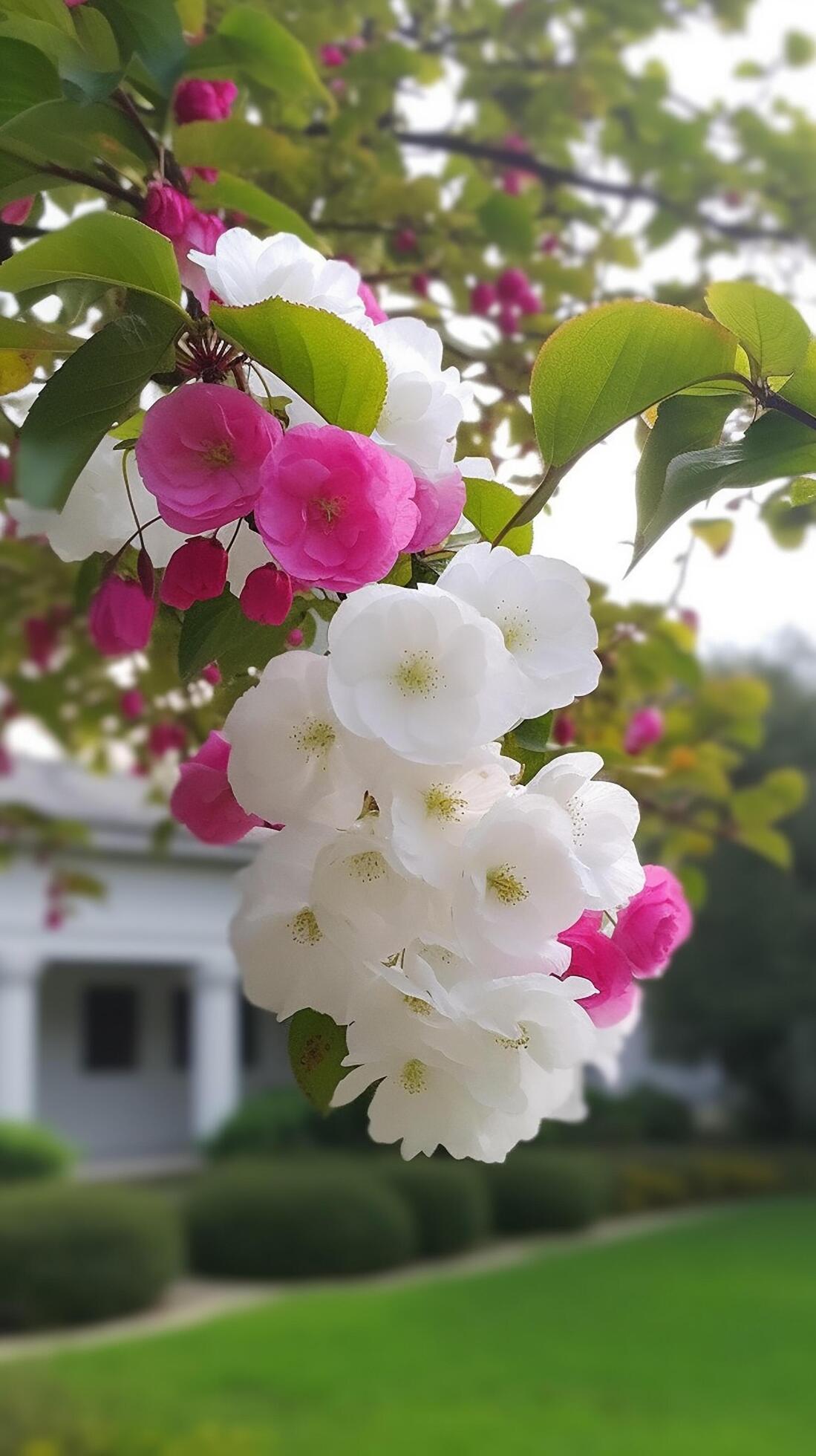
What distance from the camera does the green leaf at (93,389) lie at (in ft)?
2.17

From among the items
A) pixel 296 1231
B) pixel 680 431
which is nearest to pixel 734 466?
pixel 680 431

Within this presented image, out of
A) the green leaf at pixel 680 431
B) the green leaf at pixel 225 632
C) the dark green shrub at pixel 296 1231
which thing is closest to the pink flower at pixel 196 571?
the green leaf at pixel 225 632

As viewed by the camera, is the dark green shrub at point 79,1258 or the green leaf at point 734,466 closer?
the green leaf at point 734,466

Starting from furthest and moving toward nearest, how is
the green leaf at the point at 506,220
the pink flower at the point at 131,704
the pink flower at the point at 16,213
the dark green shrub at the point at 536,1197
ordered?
the dark green shrub at the point at 536,1197 → the pink flower at the point at 131,704 → the green leaf at the point at 506,220 → the pink flower at the point at 16,213

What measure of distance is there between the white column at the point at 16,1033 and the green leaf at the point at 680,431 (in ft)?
37.2

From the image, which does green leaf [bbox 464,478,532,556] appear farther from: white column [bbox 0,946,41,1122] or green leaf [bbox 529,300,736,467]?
white column [bbox 0,946,41,1122]

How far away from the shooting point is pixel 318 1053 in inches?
29.0

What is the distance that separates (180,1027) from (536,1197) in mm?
6238

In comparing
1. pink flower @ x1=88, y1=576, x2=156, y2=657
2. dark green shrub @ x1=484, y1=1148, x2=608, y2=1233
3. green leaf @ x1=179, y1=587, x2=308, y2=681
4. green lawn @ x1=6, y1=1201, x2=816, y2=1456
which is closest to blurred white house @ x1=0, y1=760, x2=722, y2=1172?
dark green shrub @ x1=484, y1=1148, x2=608, y2=1233

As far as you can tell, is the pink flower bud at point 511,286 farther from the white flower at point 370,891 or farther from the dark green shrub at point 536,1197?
the dark green shrub at point 536,1197

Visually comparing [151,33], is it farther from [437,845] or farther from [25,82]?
[437,845]

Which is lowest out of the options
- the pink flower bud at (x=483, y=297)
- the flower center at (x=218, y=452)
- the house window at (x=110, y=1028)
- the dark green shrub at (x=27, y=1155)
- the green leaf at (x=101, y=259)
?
the flower center at (x=218, y=452)

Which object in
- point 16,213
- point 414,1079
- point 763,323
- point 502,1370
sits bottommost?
point 502,1370

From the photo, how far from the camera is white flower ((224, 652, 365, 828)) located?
64 cm
